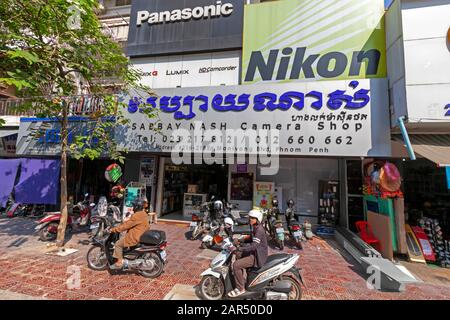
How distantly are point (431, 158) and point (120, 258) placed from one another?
7662 mm

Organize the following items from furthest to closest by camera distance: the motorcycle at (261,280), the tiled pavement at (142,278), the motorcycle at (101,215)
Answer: the motorcycle at (101,215) → the tiled pavement at (142,278) → the motorcycle at (261,280)

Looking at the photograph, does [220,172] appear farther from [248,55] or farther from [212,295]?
[212,295]

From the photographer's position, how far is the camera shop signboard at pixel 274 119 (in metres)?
7.02

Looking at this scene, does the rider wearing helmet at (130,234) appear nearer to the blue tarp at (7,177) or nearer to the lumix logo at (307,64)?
the lumix logo at (307,64)

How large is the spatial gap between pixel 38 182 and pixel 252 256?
9610mm

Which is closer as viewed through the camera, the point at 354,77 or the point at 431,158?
the point at 431,158

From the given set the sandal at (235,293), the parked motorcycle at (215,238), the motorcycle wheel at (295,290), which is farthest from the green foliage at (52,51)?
the motorcycle wheel at (295,290)

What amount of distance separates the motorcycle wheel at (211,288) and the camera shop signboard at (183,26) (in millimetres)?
8943

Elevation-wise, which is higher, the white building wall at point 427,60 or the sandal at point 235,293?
the white building wall at point 427,60

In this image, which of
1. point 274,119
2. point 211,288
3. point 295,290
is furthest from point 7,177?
point 295,290

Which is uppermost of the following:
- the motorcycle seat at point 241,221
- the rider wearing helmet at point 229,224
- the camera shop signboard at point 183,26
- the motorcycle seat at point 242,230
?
the camera shop signboard at point 183,26

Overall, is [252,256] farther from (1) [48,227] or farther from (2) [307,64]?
(2) [307,64]
